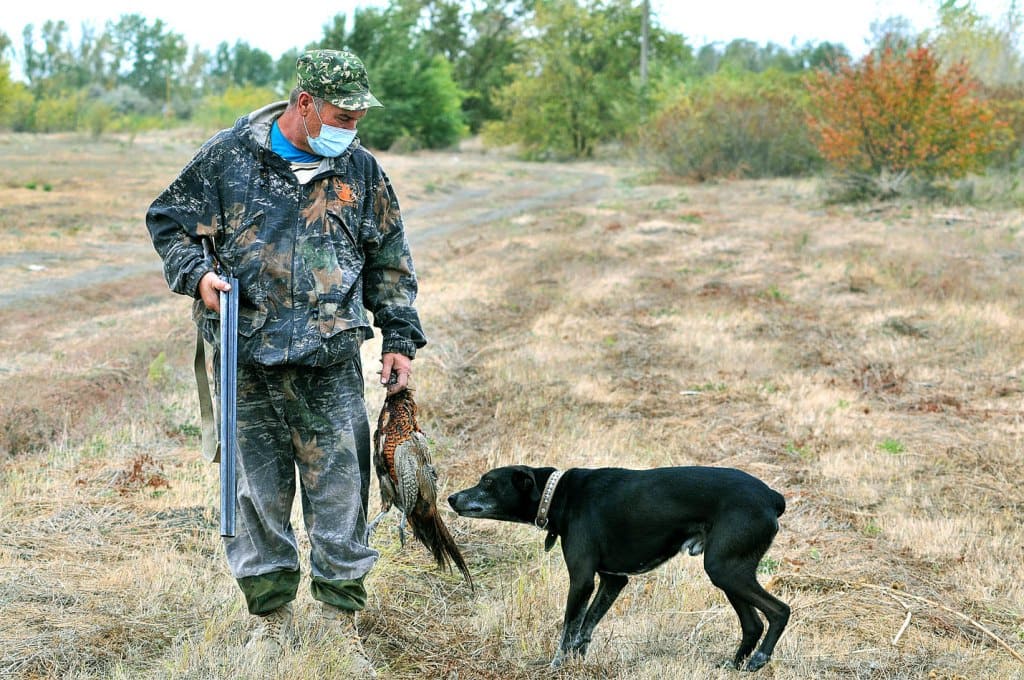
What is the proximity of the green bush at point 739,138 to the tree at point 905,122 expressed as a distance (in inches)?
337

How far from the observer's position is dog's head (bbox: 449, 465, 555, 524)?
4.59 meters

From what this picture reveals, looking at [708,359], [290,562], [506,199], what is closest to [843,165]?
[506,199]

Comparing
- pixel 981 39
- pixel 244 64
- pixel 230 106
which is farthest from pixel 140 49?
pixel 981 39

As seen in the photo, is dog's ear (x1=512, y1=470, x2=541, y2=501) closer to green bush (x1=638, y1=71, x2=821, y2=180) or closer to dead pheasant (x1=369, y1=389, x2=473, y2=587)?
dead pheasant (x1=369, y1=389, x2=473, y2=587)

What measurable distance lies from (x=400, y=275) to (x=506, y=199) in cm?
2593

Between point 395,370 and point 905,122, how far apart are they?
858 inches

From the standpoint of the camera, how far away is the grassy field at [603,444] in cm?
447

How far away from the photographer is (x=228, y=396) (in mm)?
3805

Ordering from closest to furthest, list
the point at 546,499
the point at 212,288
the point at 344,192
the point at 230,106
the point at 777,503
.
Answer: the point at 212,288 < the point at 344,192 < the point at 777,503 < the point at 546,499 < the point at 230,106

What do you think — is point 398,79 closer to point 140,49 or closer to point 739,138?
point 739,138

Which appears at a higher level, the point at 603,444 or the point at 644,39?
the point at 644,39

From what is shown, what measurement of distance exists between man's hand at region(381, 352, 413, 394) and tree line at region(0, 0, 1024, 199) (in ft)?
70.0

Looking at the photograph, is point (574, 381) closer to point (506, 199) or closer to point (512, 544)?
point (512, 544)

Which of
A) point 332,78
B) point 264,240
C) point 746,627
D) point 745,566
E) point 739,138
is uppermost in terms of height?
point 332,78
